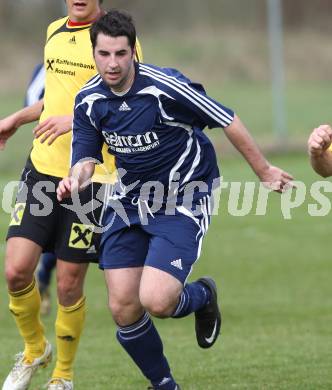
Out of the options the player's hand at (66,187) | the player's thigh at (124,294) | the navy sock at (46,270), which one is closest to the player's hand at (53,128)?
the player's hand at (66,187)

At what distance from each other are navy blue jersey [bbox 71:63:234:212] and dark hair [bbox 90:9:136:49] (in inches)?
8.4

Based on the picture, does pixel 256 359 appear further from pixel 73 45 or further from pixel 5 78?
pixel 5 78

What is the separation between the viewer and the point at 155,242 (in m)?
5.95

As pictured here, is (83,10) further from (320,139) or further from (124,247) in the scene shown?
(320,139)

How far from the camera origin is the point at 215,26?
101 ft

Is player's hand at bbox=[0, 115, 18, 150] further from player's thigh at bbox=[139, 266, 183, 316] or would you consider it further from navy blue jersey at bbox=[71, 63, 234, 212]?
player's thigh at bbox=[139, 266, 183, 316]

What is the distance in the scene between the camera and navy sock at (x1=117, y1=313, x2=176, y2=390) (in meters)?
6.00

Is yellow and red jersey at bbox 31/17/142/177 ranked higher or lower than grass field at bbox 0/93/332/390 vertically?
higher

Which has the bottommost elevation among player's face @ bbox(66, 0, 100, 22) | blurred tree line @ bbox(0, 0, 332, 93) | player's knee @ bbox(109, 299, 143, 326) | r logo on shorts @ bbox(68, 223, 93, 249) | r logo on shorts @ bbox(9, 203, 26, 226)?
player's knee @ bbox(109, 299, 143, 326)

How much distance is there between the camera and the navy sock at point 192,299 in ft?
19.6

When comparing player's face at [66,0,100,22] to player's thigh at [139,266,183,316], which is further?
player's face at [66,0,100,22]

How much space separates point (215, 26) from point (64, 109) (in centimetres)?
2469

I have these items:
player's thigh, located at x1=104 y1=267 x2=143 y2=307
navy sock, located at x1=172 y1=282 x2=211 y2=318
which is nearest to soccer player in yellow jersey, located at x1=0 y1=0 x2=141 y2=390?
player's thigh, located at x1=104 y1=267 x2=143 y2=307

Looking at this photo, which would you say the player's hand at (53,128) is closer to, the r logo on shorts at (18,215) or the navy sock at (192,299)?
the r logo on shorts at (18,215)
